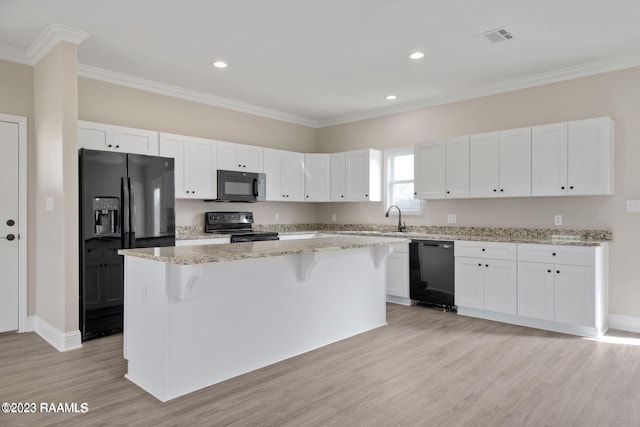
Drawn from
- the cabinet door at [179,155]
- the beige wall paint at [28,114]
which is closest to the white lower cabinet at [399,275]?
the cabinet door at [179,155]

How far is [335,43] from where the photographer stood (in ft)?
12.3

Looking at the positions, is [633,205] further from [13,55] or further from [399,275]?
[13,55]

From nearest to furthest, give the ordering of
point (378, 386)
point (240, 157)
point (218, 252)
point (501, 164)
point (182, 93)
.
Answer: point (218, 252), point (378, 386), point (501, 164), point (182, 93), point (240, 157)

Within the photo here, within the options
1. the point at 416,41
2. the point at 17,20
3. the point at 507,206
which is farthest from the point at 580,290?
the point at 17,20

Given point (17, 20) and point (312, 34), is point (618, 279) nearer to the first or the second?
point (312, 34)

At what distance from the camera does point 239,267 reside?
9.60 ft

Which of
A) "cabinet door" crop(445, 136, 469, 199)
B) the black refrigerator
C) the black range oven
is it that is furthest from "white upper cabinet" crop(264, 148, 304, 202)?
"cabinet door" crop(445, 136, 469, 199)

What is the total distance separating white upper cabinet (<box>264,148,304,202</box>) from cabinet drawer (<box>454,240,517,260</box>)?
8.37 feet

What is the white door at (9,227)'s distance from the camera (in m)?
3.95

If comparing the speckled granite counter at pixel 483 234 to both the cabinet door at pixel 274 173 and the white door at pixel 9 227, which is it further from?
the white door at pixel 9 227

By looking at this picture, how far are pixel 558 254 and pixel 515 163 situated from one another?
1.07 meters

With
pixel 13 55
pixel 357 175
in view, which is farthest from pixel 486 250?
pixel 13 55

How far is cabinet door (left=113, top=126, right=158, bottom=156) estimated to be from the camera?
434 cm

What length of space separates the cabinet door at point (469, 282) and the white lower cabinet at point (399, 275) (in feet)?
2.18
